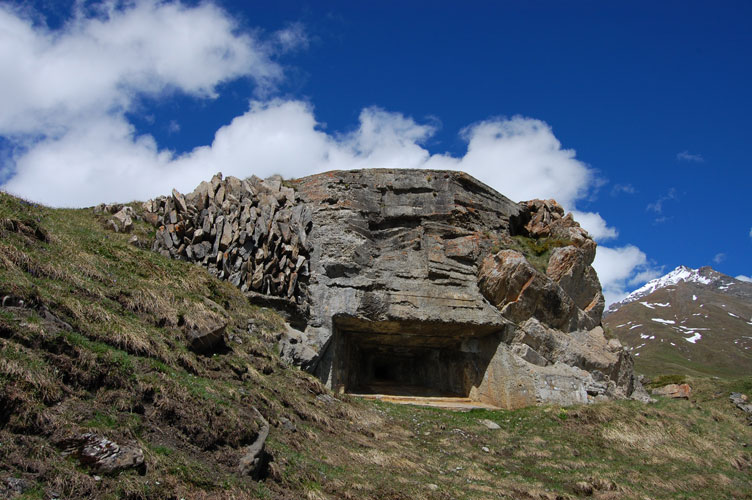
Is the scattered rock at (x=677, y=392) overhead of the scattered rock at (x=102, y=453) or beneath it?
overhead

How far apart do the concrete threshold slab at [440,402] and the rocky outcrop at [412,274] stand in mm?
496

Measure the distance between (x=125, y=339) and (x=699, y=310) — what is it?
15727 centimetres

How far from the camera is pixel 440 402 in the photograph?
1683 cm

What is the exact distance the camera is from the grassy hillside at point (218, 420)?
549cm

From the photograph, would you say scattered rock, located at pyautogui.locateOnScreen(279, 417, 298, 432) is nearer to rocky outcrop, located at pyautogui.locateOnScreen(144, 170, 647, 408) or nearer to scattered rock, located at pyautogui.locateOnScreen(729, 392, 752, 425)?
rocky outcrop, located at pyautogui.locateOnScreen(144, 170, 647, 408)

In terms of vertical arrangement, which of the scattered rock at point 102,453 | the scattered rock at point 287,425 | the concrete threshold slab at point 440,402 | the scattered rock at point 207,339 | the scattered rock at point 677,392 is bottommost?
the concrete threshold slab at point 440,402

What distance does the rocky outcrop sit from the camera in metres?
15.4

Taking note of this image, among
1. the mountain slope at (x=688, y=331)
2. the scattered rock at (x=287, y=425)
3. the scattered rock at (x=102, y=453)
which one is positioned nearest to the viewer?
the scattered rock at (x=102, y=453)

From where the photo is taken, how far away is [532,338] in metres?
16.9

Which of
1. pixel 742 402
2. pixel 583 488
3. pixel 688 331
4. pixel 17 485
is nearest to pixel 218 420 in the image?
pixel 17 485

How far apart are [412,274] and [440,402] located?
15.4 feet

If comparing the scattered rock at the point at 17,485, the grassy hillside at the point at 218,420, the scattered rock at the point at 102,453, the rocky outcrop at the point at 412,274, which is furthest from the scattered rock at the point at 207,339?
the scattered rock at the point at 17,485

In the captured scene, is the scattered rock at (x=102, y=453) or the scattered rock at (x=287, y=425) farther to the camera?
the scattered rock at (x=287, y=425)

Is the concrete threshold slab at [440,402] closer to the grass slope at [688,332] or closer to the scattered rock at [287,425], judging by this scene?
the scattered rock at [287,425]
